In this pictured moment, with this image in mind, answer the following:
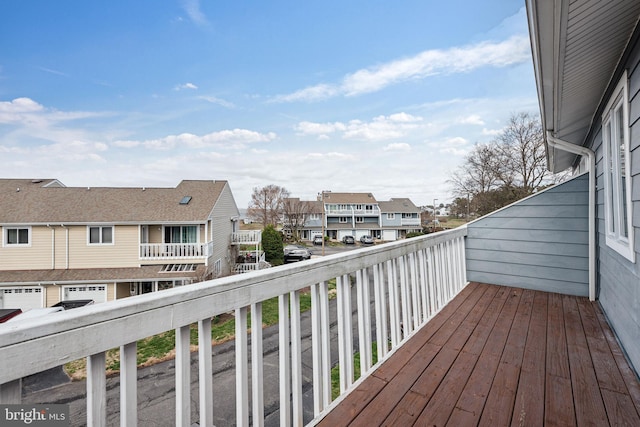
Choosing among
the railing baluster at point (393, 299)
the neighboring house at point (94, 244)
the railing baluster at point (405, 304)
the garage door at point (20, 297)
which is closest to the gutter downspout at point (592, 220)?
the railing baluster at point (405, 304)

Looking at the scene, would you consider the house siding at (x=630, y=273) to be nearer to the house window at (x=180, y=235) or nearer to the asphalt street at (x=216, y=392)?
the asphalt street at (x=216, y=392)

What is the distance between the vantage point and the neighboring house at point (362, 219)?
29516mm

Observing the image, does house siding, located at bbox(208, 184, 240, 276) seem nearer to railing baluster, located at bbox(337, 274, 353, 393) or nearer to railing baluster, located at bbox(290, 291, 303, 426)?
railing baluster, located at bbox(337, 274, 353, 393)

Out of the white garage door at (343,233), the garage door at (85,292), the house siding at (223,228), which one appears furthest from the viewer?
the white garage door at (343,233)

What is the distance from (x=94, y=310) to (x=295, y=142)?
61.9 feet

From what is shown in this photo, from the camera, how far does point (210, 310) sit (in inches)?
37.0

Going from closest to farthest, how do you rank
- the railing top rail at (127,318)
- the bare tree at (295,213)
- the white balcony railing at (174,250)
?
the railing top rail at (127,318), the white balcony railing at (174,250), the bare tree at (295,213)

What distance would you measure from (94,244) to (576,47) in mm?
13091

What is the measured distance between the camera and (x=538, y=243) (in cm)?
363

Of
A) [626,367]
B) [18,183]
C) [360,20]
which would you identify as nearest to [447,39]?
[360,20]

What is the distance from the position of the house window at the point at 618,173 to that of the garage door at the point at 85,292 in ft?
41.6

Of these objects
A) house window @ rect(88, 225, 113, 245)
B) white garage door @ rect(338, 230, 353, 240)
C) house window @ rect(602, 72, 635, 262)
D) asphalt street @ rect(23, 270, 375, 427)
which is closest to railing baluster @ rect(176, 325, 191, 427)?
asphalt street @ rect(23, 270, 375, 427)

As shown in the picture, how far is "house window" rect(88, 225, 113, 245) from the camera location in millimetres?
10109

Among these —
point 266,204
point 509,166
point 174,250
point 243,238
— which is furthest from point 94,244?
point 509,166
